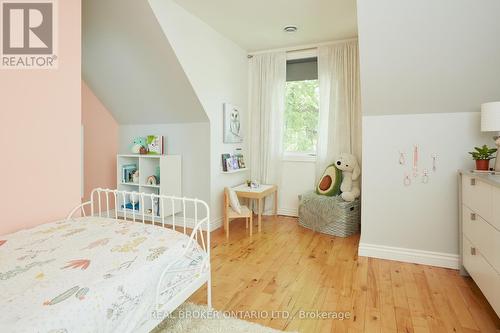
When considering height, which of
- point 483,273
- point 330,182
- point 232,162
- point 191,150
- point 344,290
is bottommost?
point 344,290

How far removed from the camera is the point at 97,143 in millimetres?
3848

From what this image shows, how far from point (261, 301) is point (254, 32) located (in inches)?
117

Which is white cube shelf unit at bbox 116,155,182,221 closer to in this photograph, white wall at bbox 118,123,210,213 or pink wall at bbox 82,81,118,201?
white wall at bbox 118,123,210,213

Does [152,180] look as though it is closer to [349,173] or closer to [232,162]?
[232,162]

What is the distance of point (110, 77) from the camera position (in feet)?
11.3

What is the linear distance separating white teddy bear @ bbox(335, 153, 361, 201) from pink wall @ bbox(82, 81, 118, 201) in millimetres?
2981

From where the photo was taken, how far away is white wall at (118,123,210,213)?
349 centimetres

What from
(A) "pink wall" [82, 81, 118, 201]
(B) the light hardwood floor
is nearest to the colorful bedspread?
(B) the light hardwood floor

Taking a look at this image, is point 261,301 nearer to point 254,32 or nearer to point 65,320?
point 65,320

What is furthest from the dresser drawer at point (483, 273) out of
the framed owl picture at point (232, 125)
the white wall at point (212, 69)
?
the framed owl picture at point (232, 125)

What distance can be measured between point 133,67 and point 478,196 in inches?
130

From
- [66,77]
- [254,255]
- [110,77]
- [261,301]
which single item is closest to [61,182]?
[66,77]

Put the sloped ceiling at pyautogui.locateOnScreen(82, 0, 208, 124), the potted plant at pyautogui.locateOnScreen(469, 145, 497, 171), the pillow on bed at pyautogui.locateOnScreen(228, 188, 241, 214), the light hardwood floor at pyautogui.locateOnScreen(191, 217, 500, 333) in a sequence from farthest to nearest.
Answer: the pillow on bed at pyautogui.locateOnScreen(228, 188, 241, 214) → the sloped ceiling at pyautogui.locateOnScreen(82, 0, 208, 124) → the potted plant at pyautogui.locateOnScreen(469, 145, 497, 171) → the light hardwood floor at pyautogui.locateOnScreen(191, 217, 500, 333)

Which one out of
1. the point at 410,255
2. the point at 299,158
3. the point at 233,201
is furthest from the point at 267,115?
the point at 410,255
